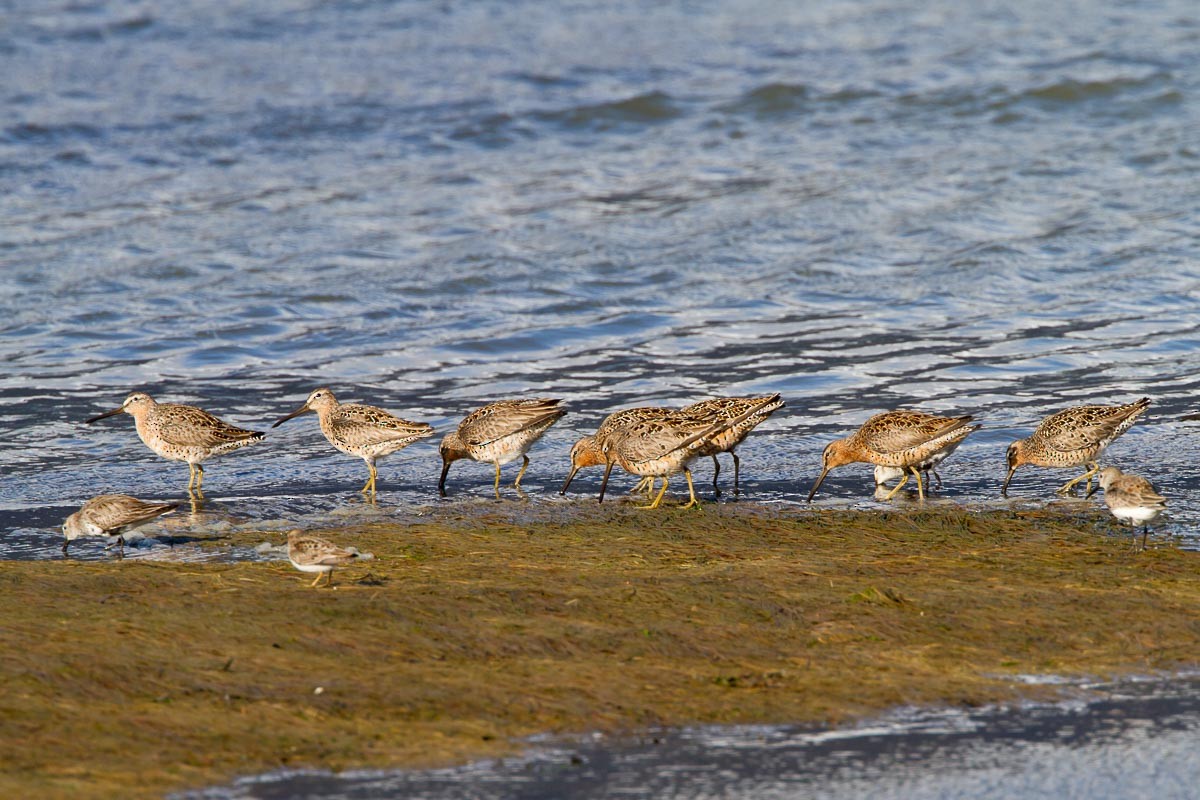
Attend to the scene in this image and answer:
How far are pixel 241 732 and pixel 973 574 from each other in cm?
418

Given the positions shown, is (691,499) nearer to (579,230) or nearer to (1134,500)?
(1134,500)

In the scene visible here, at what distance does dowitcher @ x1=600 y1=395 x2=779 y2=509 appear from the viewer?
10.8 metres

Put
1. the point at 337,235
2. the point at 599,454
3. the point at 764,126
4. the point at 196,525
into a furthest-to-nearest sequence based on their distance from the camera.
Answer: the point at 764,126 < the point at 337,235 < the point at 599,454 < the point at 196,525

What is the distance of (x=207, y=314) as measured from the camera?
17156 millimetres

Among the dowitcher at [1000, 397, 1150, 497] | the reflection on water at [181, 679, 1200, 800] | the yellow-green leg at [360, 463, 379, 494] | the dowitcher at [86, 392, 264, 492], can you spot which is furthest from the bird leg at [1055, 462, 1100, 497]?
the dowitcher at [86, 392, 264, 492]

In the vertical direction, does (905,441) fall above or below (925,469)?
above

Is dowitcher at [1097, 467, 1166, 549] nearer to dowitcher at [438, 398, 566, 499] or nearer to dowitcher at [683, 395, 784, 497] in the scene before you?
dowitcher at [683, 395, 784, 497]

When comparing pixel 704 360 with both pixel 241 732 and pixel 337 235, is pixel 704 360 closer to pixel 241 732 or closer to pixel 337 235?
pixel 337 235

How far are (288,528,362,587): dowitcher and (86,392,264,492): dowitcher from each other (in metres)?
3.46

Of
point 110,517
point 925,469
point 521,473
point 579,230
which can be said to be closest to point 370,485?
point 521,473

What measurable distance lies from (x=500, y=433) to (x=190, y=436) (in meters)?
2.29

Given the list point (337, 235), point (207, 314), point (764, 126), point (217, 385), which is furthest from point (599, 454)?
point (764, 126)

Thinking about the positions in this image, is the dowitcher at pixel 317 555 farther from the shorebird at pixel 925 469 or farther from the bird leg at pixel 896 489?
the shorebird at pixel 925 469

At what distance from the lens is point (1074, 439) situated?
1100cm
